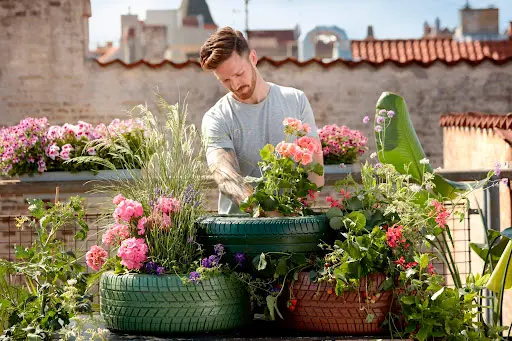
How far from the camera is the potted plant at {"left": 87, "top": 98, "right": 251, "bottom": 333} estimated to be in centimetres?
274

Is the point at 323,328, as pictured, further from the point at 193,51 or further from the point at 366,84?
the point at 193,51

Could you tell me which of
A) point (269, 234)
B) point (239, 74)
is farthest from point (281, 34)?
point (269, 234)

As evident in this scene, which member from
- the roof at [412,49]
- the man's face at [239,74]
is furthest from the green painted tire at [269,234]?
the roof at [412,49]

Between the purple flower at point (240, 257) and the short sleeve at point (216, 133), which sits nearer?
the purple flower at point (240, 257)

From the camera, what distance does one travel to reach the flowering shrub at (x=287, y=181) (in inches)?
115

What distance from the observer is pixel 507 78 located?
1102 cm

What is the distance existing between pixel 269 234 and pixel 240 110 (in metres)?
0.77

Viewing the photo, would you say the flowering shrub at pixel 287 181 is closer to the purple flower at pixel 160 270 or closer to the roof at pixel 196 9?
the purple flower at pixel 160 270

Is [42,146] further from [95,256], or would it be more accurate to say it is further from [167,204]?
[167,204]

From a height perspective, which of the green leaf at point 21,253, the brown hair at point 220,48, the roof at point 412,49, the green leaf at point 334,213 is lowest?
the green leaf at point 21,253

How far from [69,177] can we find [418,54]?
599 inches

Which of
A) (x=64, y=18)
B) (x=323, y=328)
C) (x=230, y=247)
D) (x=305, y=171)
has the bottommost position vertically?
(x=323, y=328)

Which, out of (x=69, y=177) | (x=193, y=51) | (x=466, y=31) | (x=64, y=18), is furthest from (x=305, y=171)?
(x=193, y=51)

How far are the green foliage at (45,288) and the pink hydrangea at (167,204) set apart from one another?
1.21 feet
